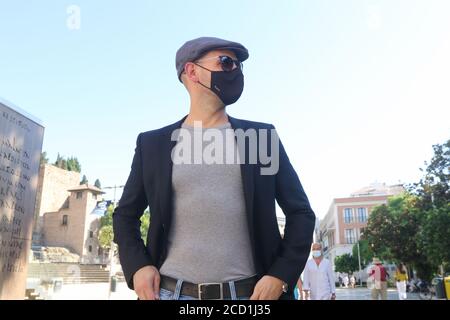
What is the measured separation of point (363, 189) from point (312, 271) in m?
78.6

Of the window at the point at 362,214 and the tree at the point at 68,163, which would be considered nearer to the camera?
the window at the point at 362,214

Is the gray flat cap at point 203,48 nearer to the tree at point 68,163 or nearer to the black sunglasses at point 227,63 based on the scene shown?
the black sunglasses at point 227,63

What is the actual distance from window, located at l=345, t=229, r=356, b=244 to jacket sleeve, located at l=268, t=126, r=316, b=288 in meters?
70.0

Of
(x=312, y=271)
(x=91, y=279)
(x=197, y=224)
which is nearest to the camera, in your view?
(x=197, y=224)

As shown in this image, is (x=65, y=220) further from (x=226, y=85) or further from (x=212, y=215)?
(x=212, y=215)

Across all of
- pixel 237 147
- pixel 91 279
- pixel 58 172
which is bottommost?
pixel 91 279

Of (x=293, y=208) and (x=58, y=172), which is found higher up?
(x=58, y=172)

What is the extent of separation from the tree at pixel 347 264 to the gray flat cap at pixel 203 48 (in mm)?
61963

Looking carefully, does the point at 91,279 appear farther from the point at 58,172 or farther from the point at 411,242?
the point at 411,242

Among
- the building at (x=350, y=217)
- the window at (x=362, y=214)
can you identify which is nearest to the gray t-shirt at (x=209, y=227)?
the building at (x=350, y=217)

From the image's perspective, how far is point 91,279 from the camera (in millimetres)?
42406

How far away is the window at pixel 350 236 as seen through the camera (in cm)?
6788
